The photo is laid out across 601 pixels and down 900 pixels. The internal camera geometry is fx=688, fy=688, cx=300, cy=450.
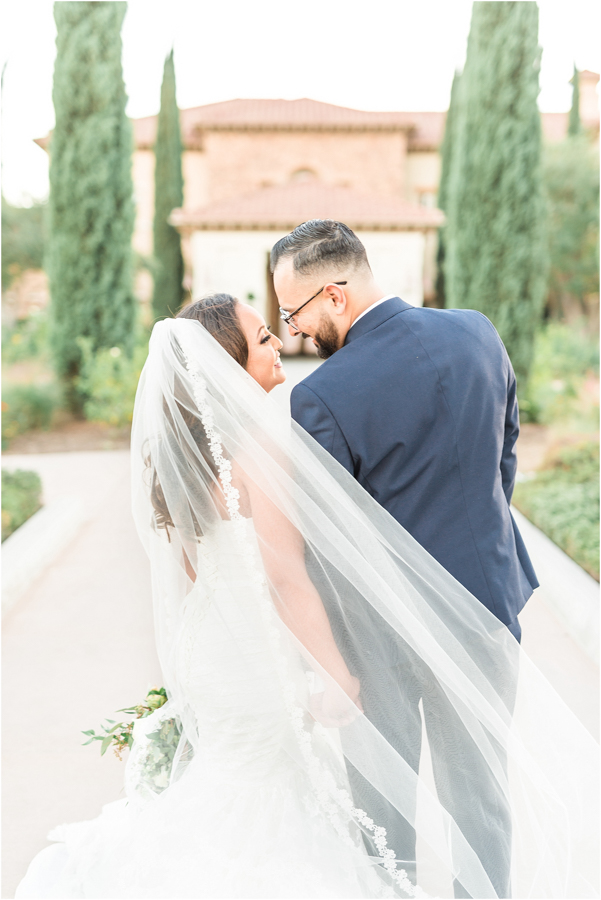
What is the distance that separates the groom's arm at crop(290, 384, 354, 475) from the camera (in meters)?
1.76

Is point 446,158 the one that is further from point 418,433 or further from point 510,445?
point 418,433

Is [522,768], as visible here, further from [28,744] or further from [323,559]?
[28,744]

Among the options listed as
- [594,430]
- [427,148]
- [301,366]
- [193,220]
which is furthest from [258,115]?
[594,430]

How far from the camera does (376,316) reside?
1.88 m

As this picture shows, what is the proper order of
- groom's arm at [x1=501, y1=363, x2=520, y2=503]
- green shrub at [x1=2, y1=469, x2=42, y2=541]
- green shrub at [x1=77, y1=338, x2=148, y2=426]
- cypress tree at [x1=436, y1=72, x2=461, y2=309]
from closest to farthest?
groom's arm at [x1=501, y1=363, x2=520, y2=503], green shrub at [x1=2, y1=469, x2=42, y2=541], green shrub at [x1=77, y1=338, x2=148, y2=426], cypress tree at [x1=436, y1=72, x2=461, y2=309]

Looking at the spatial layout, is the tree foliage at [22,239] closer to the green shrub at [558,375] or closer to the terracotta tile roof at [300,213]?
the terracotta tile roof at [300,213]

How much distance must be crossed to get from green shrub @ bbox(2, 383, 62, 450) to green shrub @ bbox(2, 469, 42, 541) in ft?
13.5

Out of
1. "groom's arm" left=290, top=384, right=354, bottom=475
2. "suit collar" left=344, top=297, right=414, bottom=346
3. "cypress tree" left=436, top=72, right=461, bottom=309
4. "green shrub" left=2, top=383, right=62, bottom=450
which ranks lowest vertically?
"green shrub" left=2, top=383, right=62, bottom=450

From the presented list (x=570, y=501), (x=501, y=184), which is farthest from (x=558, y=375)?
(x=570, y=501)

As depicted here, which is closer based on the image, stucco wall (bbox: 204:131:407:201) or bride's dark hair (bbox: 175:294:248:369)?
bride's dark hair (bbox: 175:294:248:369)

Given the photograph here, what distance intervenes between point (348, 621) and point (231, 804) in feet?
2.15

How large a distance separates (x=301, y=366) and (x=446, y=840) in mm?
15046

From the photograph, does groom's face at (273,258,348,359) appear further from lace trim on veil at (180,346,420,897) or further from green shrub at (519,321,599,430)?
green shrub at (519,321,599,430)

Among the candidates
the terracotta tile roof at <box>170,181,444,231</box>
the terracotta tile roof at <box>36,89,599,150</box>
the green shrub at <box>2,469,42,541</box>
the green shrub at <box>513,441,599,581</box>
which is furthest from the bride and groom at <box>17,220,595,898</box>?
the terracotta tile roof at <box>36,89,599,150</box>
